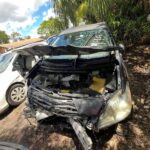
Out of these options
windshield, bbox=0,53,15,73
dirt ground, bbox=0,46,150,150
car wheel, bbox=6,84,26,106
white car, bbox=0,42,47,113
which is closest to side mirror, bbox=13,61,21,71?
white car, bbox=0,42,47,113

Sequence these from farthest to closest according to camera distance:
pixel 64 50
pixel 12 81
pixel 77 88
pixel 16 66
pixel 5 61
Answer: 1. pixel 5 61
2. pixel 16 66
3. pixel 12 81
4. pixel 77 88
5. pixel 64 50

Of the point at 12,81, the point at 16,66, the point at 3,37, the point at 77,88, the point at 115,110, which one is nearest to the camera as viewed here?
the point at 115,110

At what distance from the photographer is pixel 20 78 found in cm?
690

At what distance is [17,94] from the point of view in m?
6.80

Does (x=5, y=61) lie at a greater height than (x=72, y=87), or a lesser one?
greater

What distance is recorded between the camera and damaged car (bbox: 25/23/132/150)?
149 inches

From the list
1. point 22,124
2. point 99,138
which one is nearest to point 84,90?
point 99,138

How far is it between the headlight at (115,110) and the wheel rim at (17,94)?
364cm

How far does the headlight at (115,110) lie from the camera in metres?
3.73

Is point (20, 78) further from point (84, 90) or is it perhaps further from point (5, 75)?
point (84, 90)

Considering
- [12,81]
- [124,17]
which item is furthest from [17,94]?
[124,17]

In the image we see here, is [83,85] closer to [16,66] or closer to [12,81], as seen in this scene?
[12,81]

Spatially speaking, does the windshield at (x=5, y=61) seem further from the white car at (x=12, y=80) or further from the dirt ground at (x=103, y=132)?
the dirt ground at (x=103, y=132)

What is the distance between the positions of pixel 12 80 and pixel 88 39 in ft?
8.27
